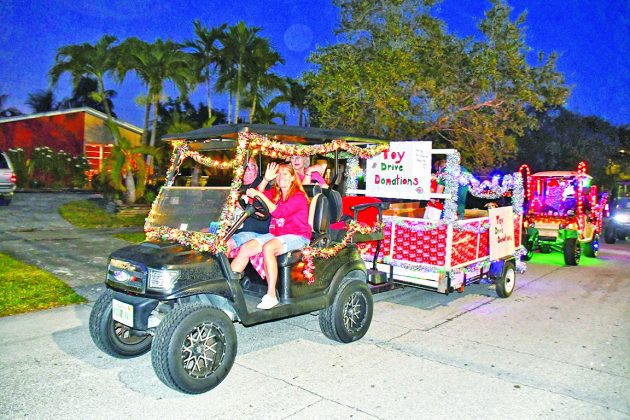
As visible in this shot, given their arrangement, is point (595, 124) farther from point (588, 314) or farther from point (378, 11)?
point (588, 314)

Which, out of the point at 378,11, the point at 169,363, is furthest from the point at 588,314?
the point at 378,11

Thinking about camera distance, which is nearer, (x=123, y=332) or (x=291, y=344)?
(x=123, y=332)

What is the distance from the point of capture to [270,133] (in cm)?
481

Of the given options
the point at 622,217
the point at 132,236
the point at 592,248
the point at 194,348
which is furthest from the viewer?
the point at 622,217

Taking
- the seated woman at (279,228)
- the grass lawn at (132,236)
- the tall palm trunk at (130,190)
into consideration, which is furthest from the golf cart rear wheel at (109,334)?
the tall palm trunk at (130,190)

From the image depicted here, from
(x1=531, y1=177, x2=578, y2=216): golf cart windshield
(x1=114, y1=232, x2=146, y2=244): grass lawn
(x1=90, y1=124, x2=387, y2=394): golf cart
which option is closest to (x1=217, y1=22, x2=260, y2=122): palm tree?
(x1=114, y1=232, x2=146, y2=244): grass lawn

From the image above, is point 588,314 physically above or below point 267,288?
below

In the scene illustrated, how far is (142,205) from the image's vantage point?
1695 cm

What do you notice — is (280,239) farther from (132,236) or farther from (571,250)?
(132,236)

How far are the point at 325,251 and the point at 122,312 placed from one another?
2.08 metres

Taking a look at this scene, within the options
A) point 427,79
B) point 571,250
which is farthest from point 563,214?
point 427,79

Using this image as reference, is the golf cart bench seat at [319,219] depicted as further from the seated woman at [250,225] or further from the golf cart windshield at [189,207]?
the golf cart windshield at [189,207]

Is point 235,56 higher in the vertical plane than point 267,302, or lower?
higher

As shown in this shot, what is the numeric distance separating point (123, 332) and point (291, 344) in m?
1.77
